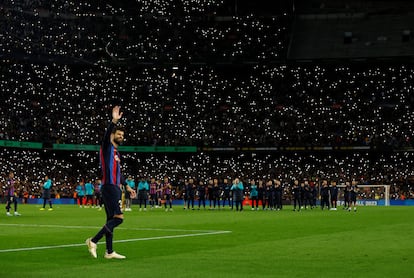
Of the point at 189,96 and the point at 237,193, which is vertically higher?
the point at 189,96

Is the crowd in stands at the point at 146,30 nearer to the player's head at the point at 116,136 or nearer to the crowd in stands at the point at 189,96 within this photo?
the crowd in stands at the point at 189,96

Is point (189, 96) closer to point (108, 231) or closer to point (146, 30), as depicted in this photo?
point (146, 30)

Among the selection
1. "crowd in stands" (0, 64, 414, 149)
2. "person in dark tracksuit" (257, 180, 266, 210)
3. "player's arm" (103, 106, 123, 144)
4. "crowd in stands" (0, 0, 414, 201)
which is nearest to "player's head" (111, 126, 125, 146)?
"player's arm" (103, 106, 123, 144)

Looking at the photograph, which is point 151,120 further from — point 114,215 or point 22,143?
point 114,215

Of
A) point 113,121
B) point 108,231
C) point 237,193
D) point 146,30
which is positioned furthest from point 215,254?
point 146,30

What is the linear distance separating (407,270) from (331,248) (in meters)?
4.06

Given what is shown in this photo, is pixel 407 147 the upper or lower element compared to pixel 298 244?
upper

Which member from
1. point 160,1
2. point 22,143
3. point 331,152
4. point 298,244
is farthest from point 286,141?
point 298,244

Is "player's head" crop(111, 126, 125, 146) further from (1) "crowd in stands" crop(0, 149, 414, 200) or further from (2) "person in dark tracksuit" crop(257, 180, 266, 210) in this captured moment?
(1) "crowd in stands" crop(0, 149, 414, 200)

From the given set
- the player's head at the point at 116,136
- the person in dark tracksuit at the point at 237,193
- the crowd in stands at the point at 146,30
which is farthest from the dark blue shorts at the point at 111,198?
the crowd in stands at the point at 146,30

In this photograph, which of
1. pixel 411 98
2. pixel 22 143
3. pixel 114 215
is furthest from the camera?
pixel 411 98

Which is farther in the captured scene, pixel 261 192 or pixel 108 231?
pixel 261 192

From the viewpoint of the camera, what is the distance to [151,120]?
70.3 meters

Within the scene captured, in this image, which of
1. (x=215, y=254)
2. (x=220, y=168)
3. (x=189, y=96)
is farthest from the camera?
(x=189, y=96)
